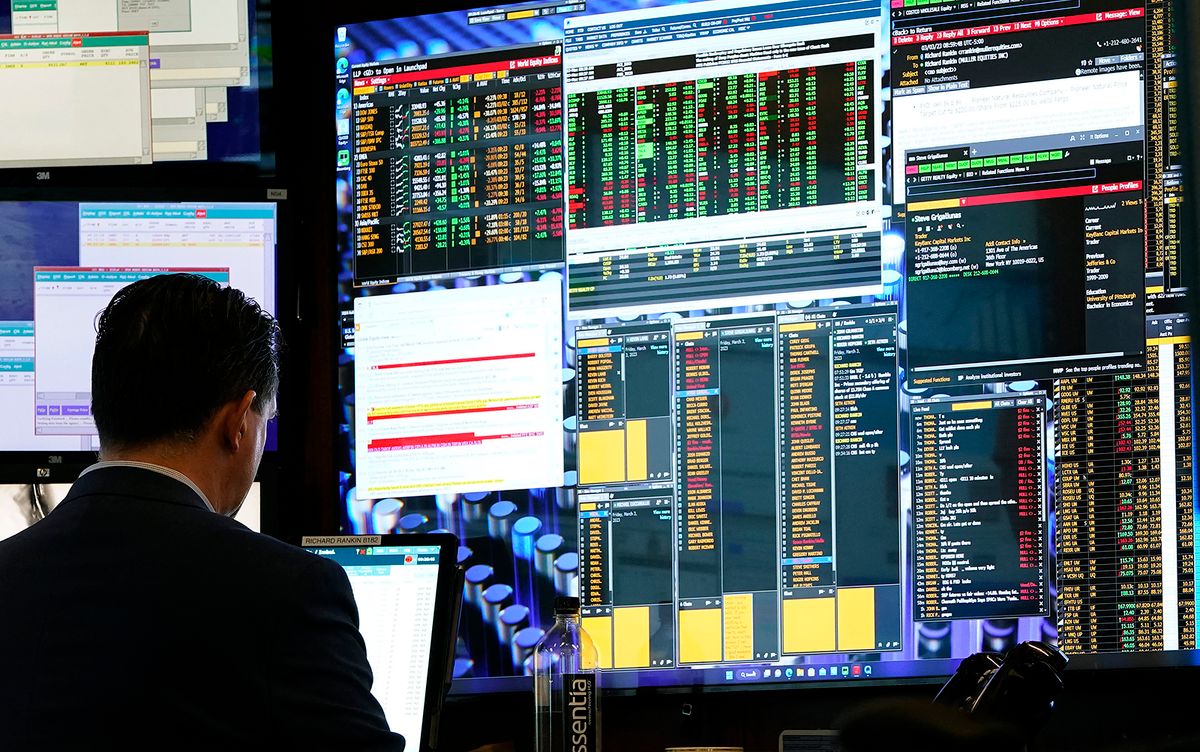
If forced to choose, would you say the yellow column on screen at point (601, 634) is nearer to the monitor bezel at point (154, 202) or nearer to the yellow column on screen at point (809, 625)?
the yellow column on screen at point (809, 625)

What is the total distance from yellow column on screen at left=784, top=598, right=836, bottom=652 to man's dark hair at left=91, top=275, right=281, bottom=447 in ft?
3.32

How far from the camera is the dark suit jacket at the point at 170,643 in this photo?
121 cm

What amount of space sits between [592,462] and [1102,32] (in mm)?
1124

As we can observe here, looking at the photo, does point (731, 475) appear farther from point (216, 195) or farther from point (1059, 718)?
point (216, 195)

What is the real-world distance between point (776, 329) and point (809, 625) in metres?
0.51

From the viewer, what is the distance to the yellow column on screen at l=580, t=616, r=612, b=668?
6.81ft

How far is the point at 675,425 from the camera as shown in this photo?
82.6 inches

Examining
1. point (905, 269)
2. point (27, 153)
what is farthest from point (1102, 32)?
point (27, 153)

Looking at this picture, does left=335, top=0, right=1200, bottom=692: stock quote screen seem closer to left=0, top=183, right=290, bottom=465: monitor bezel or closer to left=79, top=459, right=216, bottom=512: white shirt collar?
left=0, top=183, right=290, bottom=465: monitor bezel

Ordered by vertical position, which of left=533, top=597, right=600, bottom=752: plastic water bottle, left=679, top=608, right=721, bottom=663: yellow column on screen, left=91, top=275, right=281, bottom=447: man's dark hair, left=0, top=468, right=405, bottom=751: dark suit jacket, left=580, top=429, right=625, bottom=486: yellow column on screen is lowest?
left=533, top=597, right=600, bottom=752: plastic water bottle

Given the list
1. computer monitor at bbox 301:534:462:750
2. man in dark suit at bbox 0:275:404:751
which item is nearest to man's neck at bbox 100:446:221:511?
man in dark suit at bbox 0:275:404:751

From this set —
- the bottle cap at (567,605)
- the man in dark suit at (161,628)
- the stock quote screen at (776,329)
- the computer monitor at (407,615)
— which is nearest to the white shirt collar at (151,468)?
the man in dark suit at (161,628)

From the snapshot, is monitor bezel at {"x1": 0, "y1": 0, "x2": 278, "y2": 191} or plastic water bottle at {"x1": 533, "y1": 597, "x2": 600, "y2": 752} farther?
monitor bezel at {"x1": 0, "y1": 0, "x2": 278, "y2": 191}

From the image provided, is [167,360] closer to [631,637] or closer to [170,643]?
[170,643]
